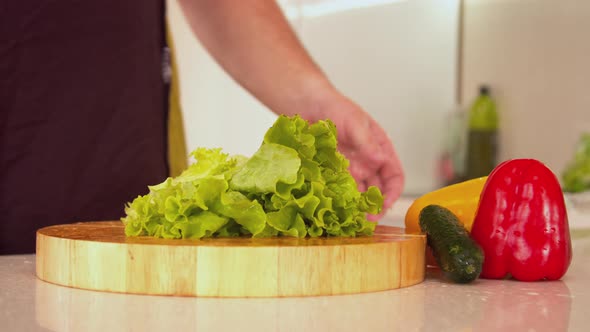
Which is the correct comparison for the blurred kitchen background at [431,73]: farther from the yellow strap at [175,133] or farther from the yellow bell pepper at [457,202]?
the yellow bell pepper at [457,202]

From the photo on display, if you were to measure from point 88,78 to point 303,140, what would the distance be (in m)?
0.78

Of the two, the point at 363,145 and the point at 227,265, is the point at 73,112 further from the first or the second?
the point at 227,265

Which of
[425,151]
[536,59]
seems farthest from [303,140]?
[425,151]

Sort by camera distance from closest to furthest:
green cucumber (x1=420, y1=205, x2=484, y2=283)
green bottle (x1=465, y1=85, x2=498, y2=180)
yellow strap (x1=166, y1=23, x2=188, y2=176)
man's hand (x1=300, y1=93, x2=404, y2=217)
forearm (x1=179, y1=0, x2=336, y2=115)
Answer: green cucumber (x1=420, y1=205, x2=484, y2=283)
man's hand (x1=300, y1=93, x2=404, y2=217)
forearm (x1=179, y1=0, x2=336, y2=115)
yellow strap (x1=166, y1=23, x2=188, y2=176)
green bottle (x1=465, y1=85, x2=498, y2=180)

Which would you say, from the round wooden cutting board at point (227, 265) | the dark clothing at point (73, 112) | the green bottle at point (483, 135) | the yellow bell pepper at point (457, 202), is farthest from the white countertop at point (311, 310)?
the green bottle at point (483, 135)

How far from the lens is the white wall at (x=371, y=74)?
3445 mm

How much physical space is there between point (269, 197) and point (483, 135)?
113 inches

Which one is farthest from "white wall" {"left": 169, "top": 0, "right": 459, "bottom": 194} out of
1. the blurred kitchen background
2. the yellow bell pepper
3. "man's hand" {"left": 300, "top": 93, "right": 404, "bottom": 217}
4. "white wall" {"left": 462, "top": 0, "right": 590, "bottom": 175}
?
the yellow bell pepper

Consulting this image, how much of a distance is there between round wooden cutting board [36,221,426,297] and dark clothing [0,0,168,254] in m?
0.63

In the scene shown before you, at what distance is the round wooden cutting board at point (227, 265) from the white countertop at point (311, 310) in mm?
16

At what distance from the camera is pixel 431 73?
13.4ft

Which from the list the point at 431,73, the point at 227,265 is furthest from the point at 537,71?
the point at 227,265

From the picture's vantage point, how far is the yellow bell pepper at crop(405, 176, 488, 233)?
124cm

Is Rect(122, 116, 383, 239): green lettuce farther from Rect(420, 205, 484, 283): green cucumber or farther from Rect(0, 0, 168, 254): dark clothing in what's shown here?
Rect(0, 0, 168, 254): dark clothing
